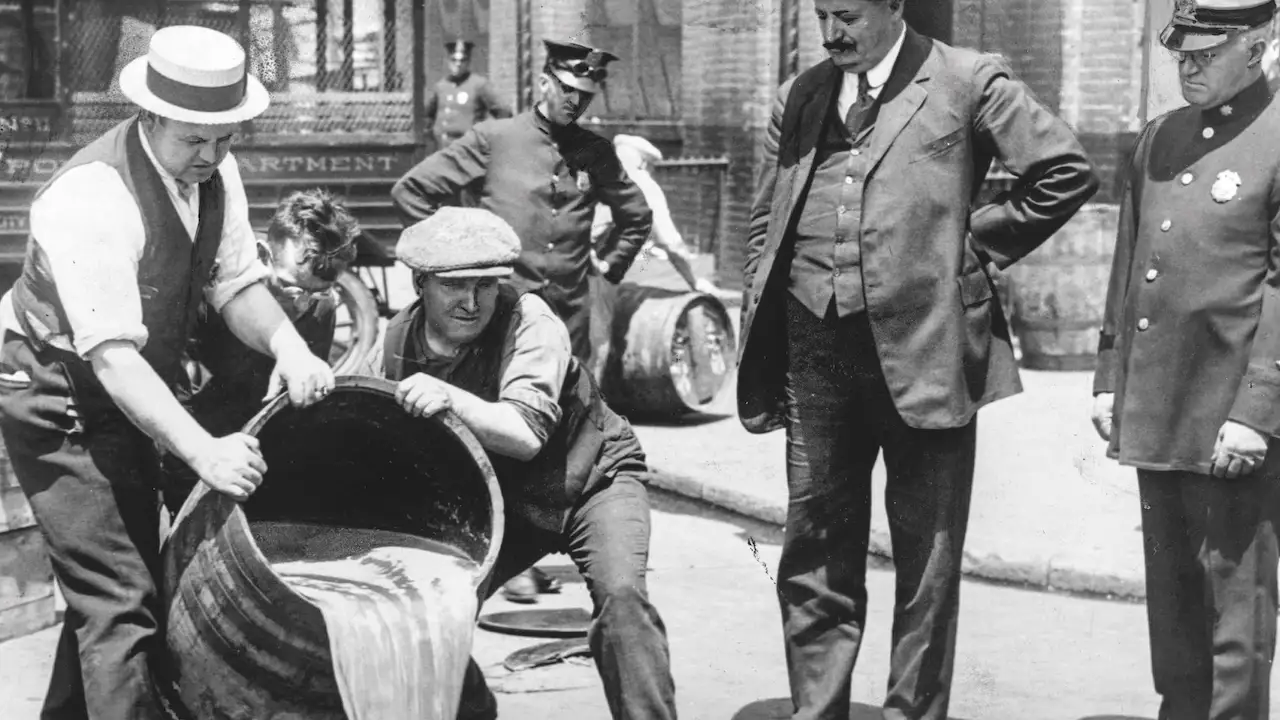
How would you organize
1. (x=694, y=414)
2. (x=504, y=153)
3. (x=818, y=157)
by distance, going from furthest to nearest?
1. (x=694, y=414)
2. (x=504, y=153)
3. (x=818, y=157)

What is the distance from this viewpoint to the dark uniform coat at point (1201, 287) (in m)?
4.68

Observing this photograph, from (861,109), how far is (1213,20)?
2.99ft

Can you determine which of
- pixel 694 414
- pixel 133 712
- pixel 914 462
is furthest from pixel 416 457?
pixel 694 414

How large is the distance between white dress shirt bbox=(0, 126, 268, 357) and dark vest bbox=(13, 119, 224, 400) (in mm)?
29

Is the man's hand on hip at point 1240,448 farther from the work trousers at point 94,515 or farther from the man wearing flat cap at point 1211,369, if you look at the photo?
the work trousers at point 94,515

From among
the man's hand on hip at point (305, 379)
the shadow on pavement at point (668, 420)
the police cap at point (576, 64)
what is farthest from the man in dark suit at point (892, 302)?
the shadow on pavement at point (668, 420)

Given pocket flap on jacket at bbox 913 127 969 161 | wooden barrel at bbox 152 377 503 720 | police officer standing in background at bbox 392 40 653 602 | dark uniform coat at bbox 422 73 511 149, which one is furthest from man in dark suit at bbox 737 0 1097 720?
dark uniform coat at bbox 422 73 511 149

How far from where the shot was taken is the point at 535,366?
192 inches

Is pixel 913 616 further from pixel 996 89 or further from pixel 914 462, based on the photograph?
pixel 996 89

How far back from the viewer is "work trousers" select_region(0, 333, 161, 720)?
14.6 feet

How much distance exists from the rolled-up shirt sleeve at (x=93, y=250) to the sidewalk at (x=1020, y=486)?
152 inches

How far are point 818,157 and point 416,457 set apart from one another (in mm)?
1321

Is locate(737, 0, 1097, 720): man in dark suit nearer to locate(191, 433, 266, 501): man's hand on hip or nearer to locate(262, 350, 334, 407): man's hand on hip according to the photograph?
locate(262, 350, 334, 407): man's hand on hip

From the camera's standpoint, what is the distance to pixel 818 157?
510 centimetres
